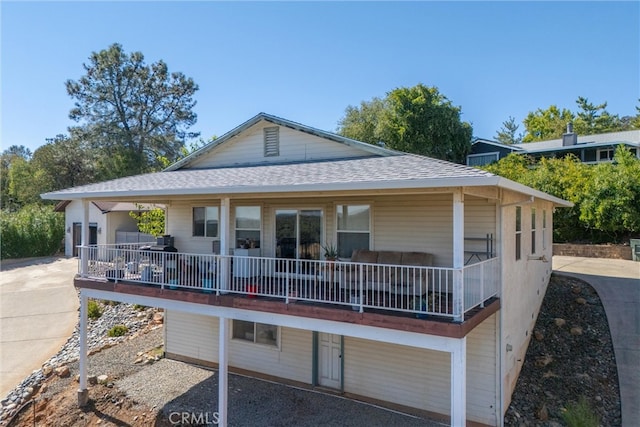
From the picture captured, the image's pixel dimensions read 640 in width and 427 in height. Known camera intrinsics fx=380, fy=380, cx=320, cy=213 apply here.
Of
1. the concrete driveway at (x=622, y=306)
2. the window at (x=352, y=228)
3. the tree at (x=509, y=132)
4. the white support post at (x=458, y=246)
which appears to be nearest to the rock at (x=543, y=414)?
the concrete driveway at (x=622, y=306)

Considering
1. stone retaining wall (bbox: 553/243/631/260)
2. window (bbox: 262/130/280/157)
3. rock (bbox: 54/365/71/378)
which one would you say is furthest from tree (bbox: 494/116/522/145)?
rock (bbox: 54/365/71/378)

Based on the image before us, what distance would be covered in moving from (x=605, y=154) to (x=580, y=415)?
95.2 ft

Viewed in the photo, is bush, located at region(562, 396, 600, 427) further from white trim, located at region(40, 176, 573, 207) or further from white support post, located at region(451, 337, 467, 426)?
white trim, located at region(40, 176, 573, 207)

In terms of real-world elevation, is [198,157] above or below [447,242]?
above

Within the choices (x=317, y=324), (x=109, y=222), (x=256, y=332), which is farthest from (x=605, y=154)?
(x=109, y=222)

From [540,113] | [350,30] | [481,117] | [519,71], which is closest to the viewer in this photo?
[350,30]

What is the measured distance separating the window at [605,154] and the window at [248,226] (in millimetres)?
29992

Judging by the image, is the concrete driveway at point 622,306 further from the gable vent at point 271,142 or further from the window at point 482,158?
the window at point 482,158

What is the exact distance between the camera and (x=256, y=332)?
10641mm

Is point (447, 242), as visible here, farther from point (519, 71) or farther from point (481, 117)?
point (481, 117)

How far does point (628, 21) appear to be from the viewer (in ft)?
39.7

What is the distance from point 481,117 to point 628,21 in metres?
29.0

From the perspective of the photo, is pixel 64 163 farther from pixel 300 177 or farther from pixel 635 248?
pixel 635 248

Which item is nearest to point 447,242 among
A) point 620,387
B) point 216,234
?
point 620,387
